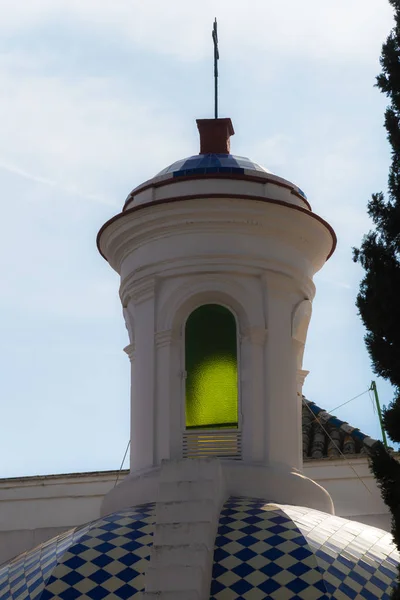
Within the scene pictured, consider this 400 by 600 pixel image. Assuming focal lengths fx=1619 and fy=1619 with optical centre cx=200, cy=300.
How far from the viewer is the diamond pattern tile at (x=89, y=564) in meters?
10.6

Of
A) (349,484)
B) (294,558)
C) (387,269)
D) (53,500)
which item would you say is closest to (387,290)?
(387,269)

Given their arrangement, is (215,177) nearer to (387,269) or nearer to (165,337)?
(165,337)

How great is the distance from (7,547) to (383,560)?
4217 mm

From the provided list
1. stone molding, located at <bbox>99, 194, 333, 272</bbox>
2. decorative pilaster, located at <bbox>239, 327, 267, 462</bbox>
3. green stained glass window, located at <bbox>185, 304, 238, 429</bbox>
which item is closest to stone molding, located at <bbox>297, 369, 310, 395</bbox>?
decorative pilaster, located at <bbox>239, 327, 267, 462</bbox>

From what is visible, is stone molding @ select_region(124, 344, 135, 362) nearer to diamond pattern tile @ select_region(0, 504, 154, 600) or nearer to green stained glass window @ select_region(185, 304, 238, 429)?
green stained glass window @ select_region(185, 304, 238, 429)

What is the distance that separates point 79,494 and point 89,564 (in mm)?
4762

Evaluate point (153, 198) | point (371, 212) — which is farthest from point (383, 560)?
point (153, 198)

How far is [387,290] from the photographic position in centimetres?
1004

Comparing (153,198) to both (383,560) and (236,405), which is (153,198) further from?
(383,560)

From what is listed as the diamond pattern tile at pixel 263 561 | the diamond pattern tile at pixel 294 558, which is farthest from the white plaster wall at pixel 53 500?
the diamond pattern tile at pixel 263 561

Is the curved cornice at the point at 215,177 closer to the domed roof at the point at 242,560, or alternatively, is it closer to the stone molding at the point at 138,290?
the stone molding at the point at 138,290

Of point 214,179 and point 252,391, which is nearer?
point 252,391

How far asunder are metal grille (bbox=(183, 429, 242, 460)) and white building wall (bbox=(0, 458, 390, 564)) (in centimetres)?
242

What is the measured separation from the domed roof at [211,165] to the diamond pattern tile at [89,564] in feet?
10.6
